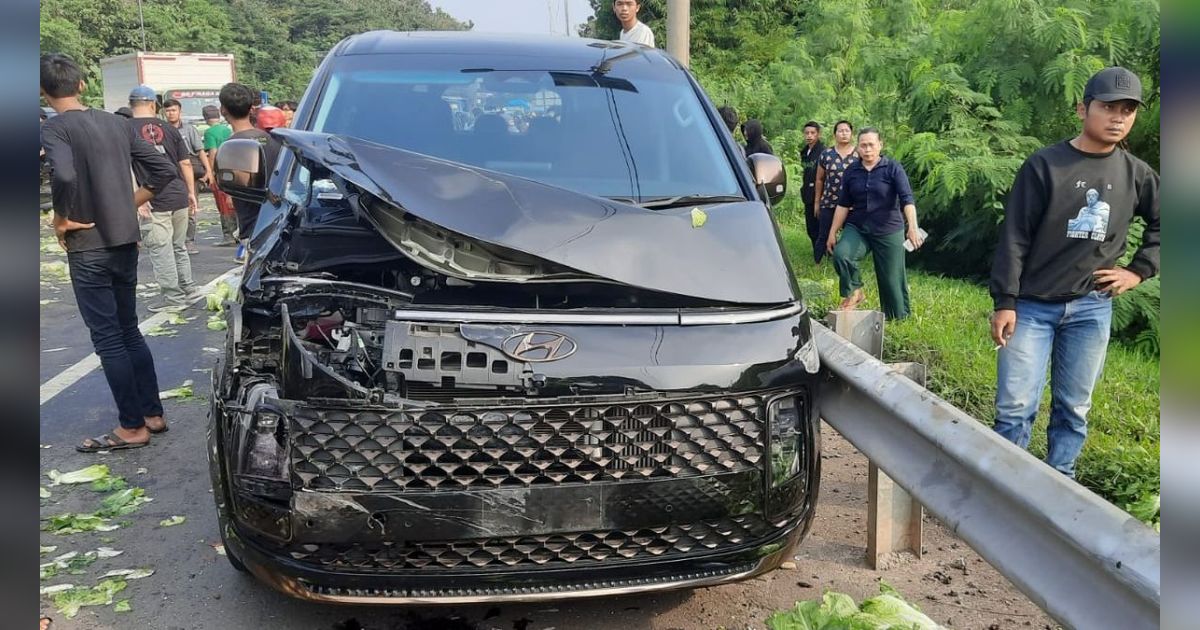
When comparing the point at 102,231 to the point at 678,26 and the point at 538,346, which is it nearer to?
the point at 538,346

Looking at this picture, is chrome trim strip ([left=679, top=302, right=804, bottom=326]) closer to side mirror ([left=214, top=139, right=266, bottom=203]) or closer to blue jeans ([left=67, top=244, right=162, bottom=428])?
side mirror ([left=214, top=139, right=266, bottom=203])

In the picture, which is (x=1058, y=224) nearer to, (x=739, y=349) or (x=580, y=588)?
(x=739, y=349)

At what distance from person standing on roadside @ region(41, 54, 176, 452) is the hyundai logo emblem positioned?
3.28 meters

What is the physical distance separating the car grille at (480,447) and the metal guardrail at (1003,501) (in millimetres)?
765

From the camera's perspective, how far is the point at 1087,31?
836 centimetres

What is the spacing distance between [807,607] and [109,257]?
419cm

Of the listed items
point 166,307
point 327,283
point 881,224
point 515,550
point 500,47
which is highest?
point 500,47

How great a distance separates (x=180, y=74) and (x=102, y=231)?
34793 mm

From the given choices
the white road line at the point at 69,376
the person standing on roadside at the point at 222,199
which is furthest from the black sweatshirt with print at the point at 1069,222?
the person standing on roadside at the point at 222,199

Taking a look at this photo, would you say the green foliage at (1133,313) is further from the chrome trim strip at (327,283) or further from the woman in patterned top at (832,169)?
the chrome trim strip at (327,283)

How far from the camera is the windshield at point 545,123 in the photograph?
12.1ft

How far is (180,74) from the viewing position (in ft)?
116

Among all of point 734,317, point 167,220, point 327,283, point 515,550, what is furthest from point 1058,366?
point 167,220
